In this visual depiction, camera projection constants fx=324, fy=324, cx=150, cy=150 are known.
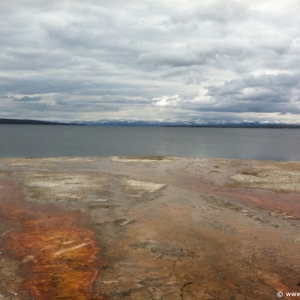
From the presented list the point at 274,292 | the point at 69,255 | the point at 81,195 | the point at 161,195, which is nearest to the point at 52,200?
the point at 81,195

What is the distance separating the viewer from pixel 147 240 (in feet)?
52.7

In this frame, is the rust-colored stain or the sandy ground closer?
the rust-colored stain

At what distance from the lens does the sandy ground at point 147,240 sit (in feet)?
37.9

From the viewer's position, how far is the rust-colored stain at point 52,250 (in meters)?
11.4

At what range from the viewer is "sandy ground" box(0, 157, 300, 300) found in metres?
11.6

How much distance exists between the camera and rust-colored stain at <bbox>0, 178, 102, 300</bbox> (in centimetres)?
1141

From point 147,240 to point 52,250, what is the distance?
4514mm

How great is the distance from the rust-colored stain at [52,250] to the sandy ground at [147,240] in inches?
1.7

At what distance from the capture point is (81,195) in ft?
85.0

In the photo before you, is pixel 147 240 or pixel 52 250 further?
pixel 147 240

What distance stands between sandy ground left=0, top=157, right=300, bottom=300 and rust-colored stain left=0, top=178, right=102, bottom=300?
4cm

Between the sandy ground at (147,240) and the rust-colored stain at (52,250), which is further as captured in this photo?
the sandy ground at (147,240)

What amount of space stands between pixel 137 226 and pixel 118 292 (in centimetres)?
726

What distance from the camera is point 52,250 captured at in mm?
14633
